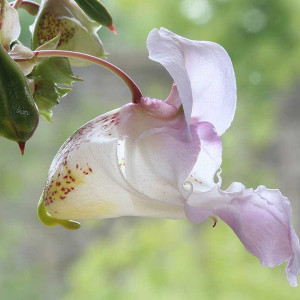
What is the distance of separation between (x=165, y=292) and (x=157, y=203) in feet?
5.29

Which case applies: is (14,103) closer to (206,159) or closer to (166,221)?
(206,159)

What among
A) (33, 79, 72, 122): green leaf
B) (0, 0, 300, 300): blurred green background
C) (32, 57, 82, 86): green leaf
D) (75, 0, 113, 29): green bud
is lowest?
(0, 0, 300, 300): blurred green background

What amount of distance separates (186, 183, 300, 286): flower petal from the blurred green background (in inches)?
62.4

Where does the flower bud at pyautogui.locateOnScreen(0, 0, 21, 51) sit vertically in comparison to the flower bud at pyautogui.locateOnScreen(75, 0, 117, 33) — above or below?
above

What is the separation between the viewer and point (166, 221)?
2117mm

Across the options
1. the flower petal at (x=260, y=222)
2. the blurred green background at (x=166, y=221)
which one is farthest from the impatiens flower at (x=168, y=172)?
the blurred green background at (x=166, y=221)

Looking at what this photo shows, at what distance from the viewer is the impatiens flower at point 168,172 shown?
285mm

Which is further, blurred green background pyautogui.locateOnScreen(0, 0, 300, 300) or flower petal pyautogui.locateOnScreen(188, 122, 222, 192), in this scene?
blurred green background pyautogui.locateOnScreen(0, 0, 300, 300)

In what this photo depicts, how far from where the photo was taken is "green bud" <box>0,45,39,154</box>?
267 mm

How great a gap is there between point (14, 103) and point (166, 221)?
1866 mm

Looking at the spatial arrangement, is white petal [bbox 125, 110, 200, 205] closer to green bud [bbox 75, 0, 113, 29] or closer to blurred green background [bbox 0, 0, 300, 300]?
green bud [bbox 75, 0, 113, 29]

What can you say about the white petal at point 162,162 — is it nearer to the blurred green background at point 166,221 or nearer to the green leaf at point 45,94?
the green leaf at point 45,94

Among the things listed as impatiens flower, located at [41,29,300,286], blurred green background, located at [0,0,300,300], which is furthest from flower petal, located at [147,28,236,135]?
blurred green background, located at [0,0,300,300]

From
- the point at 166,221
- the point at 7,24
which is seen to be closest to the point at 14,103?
the point at 7,24
